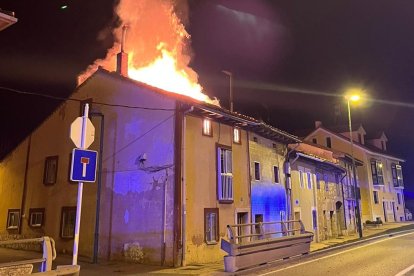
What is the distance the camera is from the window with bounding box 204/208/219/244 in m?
15.9

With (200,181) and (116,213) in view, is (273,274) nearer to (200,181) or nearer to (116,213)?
(200,181)

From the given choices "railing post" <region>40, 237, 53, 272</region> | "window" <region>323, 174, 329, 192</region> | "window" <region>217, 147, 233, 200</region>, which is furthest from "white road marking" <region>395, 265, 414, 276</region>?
"window" <region>323, 174, 329, 192</region>

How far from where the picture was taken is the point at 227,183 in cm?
1736

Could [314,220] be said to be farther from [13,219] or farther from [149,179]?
[13,219]

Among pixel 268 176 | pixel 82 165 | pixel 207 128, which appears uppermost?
Result: pixel 207 128

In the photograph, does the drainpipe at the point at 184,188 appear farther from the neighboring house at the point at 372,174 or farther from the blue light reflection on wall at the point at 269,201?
the neighboring house at the point at 372,174

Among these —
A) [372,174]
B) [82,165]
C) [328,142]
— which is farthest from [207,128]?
[372,174]

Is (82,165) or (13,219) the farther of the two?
(13,219)

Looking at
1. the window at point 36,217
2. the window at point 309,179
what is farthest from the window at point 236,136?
the window at point 36,217

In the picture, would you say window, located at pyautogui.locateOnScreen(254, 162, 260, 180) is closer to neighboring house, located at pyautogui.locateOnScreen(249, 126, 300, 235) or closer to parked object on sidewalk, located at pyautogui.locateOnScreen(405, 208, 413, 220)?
neighboring house, located at pyautogui.locateOnScreen(249, 126, 300, 235)

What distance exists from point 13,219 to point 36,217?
250 cm

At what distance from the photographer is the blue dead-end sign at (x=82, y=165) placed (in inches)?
261

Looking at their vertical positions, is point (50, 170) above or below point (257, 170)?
above

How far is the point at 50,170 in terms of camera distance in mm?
20594
